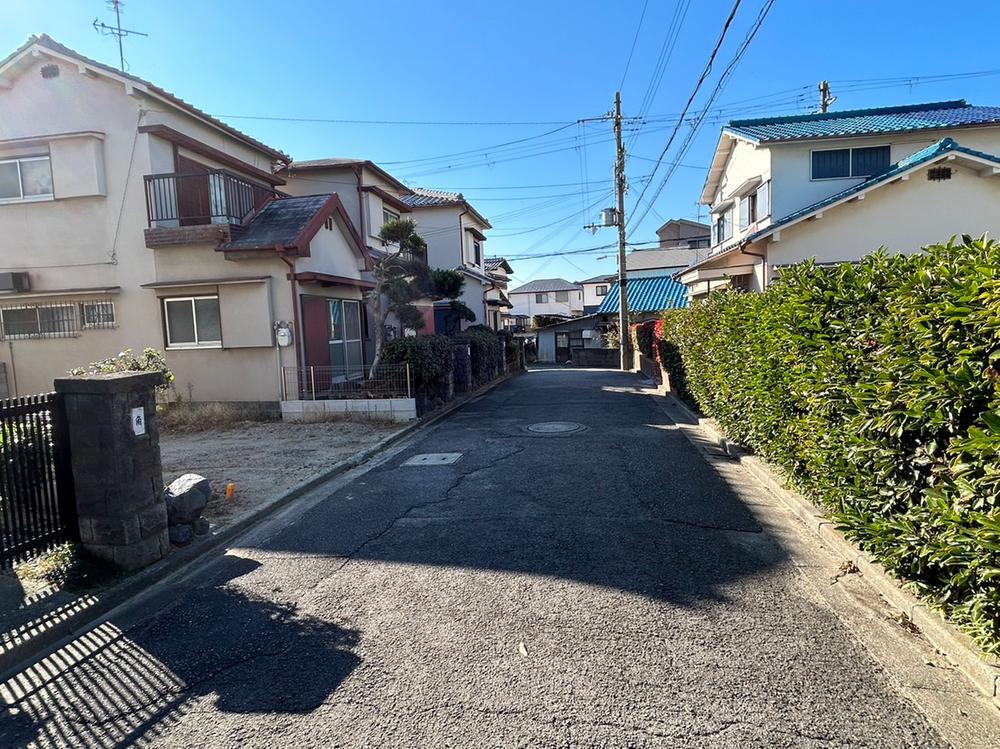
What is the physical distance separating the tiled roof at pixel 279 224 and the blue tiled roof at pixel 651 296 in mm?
23450

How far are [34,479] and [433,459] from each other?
185 inches

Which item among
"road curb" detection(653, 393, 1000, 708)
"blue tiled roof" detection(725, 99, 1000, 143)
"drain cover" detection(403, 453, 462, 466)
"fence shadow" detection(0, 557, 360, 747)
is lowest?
"fence shadow" detection(0, 557, 360, 747)

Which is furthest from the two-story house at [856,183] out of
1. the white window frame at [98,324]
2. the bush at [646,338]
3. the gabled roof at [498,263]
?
the gabled roof at [498,263]

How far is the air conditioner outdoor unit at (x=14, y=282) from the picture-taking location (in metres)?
12.1

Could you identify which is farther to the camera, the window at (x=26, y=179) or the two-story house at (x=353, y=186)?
the two-story house at (x=353, y=186)

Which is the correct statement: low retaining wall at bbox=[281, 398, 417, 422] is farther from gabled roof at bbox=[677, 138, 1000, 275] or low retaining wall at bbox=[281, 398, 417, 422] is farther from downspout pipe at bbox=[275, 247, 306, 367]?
gabled roof at bbox=[677, 138, 1000, 275]

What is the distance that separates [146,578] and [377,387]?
291 inches

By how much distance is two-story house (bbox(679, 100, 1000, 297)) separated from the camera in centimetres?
1600

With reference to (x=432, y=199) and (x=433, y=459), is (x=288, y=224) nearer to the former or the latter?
(x=433, y=459)

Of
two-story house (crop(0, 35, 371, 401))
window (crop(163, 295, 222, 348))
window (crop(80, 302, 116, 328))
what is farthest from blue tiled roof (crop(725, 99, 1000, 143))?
window (crop(80, 302, 116, 328))

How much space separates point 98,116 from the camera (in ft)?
38.9

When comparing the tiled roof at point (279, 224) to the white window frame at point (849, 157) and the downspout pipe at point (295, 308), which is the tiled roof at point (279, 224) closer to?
the downspout pipe at point (295, 308)

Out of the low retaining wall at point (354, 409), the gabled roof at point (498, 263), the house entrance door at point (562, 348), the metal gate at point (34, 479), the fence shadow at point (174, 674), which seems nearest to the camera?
the fence shadow at point (174, 674)

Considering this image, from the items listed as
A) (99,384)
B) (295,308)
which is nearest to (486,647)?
(99,384)
